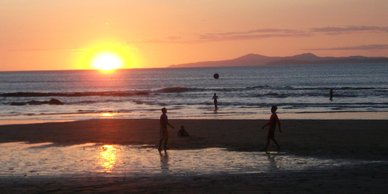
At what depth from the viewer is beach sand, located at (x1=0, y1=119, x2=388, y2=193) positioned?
12352 mm

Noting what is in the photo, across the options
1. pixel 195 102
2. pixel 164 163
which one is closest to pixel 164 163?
pixel 164 163

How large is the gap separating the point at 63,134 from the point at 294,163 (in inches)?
524

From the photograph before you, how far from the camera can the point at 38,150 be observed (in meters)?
20.2

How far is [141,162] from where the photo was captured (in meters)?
16.9

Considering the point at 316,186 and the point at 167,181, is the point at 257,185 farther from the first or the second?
the point at 167,181

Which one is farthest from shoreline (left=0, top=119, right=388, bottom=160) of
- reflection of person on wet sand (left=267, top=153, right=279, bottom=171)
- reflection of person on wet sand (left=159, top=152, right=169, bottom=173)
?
reflection of person on wet sand (left=159, top=152, right=169, bottom=173)

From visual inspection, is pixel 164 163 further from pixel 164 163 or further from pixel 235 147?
pixel 235 147

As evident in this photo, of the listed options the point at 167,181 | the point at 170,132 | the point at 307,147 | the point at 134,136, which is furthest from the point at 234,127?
the point at 167,181

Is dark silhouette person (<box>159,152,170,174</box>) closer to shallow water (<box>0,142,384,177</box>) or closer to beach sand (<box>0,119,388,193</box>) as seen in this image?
shallow water (<box>0,142,384,177</box>)

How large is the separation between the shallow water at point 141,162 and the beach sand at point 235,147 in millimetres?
820

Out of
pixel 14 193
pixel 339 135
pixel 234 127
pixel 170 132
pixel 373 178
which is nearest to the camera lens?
pixel 14 193

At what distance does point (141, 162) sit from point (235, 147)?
14.7 feet

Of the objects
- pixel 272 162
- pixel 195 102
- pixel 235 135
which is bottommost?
pixel 195 102

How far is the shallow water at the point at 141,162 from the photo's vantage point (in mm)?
15094
